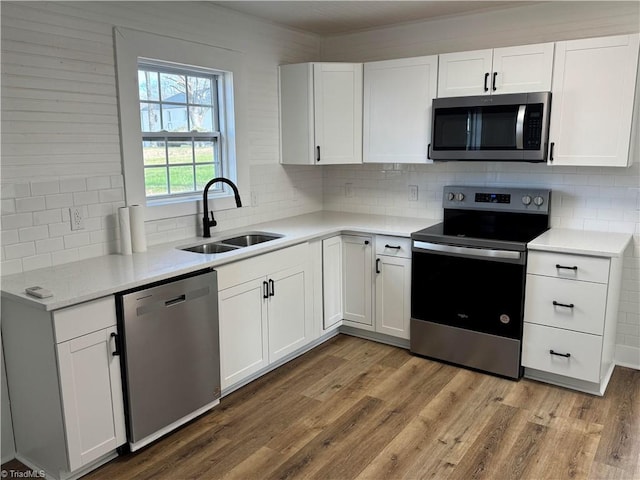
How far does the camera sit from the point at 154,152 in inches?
126

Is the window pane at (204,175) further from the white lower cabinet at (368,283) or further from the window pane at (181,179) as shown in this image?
the white lower cabinet at (368,283)

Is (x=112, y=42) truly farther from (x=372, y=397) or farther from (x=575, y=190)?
(x=575, y=190)

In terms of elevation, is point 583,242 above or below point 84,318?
above

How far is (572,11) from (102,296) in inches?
129

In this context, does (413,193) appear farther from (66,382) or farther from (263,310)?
(66,382)

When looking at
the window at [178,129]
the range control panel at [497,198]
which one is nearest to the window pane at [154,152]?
the window at [178,129]

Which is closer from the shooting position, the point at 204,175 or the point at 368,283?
the point at 204,175

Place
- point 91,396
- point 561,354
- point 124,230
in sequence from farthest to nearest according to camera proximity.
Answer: point 561,354, point 124,230, point 91,396

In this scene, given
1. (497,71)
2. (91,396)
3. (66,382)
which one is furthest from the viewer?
(497,71)

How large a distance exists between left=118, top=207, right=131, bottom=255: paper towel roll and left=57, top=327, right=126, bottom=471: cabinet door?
680 mm

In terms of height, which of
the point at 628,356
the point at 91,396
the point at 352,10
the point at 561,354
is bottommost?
the point at 628,356

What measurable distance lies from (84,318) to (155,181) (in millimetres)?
1264

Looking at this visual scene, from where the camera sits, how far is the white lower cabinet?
11.8 ft

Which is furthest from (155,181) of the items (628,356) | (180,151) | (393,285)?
(628,356)
